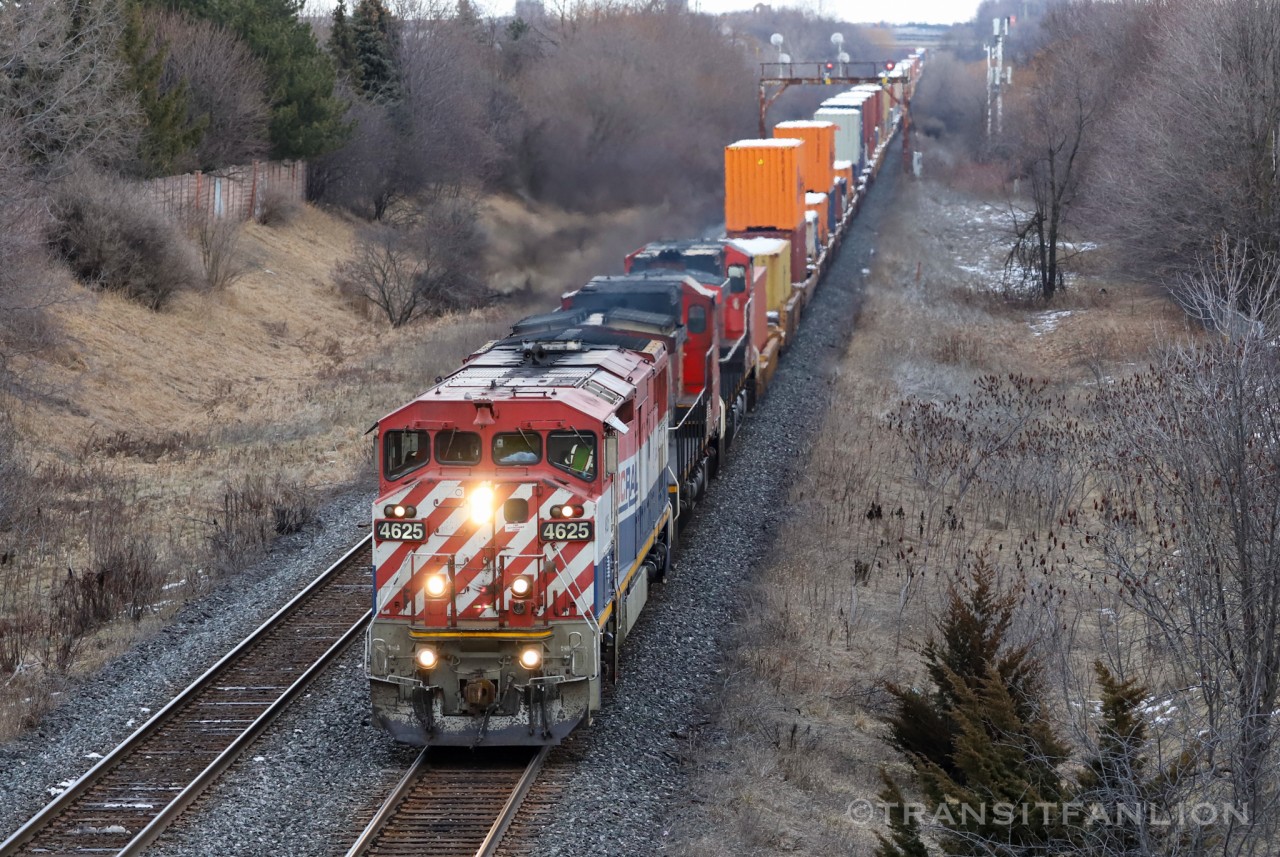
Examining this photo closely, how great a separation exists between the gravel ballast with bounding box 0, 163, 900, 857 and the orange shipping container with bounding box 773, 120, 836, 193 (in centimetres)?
2628

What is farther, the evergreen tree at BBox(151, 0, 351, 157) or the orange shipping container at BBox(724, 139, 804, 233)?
the evergreen tree at BBox(151, 0, 351, 157)

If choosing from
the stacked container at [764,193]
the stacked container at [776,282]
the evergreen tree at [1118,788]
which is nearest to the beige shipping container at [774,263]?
the stacked container at [776,282]

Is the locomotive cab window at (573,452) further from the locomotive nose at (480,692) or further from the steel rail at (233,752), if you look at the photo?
the steel rail at (233,752)

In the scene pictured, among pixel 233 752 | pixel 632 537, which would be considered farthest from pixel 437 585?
pixel 632 537

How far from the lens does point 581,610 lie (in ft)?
41.5

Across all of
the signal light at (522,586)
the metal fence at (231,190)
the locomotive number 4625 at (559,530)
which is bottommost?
the signal light at (522,586)

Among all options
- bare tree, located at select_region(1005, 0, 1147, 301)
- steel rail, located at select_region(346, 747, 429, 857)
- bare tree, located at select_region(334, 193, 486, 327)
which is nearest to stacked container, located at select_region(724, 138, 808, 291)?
bare tree, located at select_region(1005, 0, 1147, 301)

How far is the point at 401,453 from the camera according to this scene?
12.7 metres

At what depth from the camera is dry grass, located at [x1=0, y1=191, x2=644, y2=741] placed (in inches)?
711

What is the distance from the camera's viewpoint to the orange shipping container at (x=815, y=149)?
1797 inches

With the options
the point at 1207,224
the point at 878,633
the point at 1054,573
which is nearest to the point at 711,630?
the point at 878,633

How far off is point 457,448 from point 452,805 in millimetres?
3081

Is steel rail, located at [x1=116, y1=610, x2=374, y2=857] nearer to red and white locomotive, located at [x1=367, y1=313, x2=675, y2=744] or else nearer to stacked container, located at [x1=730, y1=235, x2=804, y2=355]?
red and white locomotive, located at [x1=367, y1=313, x2=675, y2=744]

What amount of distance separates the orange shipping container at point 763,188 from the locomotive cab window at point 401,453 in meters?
25.0
